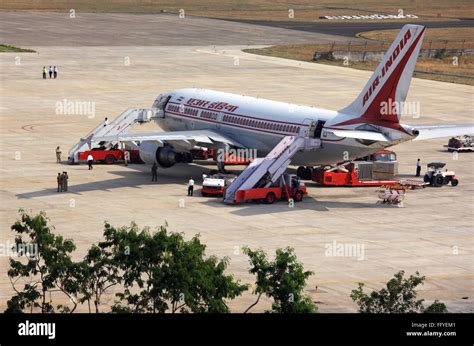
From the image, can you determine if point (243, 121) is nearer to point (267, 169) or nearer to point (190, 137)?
point (190, 137)

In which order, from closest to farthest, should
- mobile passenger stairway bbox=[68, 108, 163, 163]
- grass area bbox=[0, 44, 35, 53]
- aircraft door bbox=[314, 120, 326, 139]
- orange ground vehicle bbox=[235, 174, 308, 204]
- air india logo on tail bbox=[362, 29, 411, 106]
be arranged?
orange ground vehicle bbox=[235, 174, 308, 204] < air india logo on tail bbox=[362, 29, 411, 106] < aircraft door bbox=[314, 120, 326, 139] < mobile passenger stairway bbox=[68, 108, 163, 163] < grass area bbox=[0, 44, 35, 53]

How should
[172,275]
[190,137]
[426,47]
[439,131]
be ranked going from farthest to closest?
[426,47], [190,137], [439,131], [172,275]

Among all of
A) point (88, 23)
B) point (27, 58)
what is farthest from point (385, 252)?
point (88, 23)

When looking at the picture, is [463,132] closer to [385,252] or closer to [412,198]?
[412,198]

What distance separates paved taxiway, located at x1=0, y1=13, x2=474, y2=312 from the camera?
171 ft

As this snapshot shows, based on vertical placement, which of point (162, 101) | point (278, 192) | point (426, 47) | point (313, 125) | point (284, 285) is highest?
point (426, 47)

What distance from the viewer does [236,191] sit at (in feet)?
222

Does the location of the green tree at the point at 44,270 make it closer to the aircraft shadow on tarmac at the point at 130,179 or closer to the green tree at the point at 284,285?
the green tree at the point at 284,285

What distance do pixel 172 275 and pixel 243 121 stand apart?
4229 cm

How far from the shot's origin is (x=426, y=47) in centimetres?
16725

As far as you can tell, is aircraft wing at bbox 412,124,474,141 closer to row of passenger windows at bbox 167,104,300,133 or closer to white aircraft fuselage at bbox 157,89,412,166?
white aircraft fuselage at bbox 157,89,412,166

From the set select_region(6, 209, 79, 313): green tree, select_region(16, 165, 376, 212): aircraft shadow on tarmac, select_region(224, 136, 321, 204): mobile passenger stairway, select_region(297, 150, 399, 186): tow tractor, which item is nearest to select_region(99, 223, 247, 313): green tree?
select_region(6, 209, 79, 313): green tree

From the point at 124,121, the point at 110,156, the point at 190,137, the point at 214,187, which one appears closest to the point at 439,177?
the point at 214,187

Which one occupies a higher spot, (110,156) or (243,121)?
(243,121)
